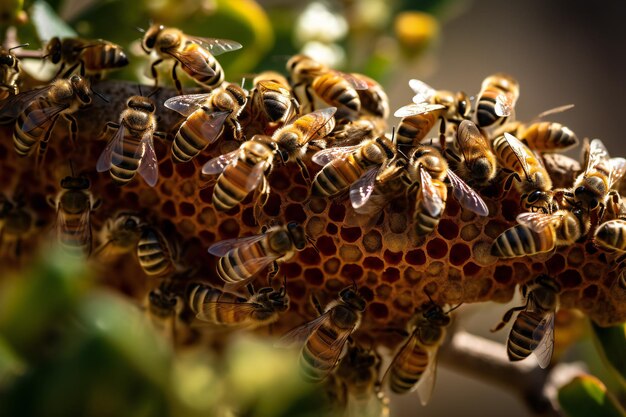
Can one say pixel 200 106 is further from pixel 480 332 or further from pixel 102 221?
pixel 480 332

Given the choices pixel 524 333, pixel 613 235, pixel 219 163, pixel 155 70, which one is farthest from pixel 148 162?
pixel 613 235

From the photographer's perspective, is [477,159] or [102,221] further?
[102,221]

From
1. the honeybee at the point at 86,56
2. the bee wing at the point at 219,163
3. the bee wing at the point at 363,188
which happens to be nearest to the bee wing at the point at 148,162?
the bee wing at the point at 219,163

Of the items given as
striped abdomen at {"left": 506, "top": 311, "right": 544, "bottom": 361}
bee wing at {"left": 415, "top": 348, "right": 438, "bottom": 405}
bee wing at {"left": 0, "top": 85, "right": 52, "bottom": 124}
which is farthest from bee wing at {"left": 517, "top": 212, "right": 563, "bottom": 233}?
bee wing at {"left": 0, "top": 85, "right": 52, "bottom": 124}

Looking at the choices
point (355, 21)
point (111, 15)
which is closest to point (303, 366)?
point (111, 15)

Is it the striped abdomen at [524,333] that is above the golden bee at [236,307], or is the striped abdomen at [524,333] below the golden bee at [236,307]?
above

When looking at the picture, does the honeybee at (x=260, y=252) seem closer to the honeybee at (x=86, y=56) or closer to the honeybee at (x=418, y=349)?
the honeybee at (x=418, y=349)
